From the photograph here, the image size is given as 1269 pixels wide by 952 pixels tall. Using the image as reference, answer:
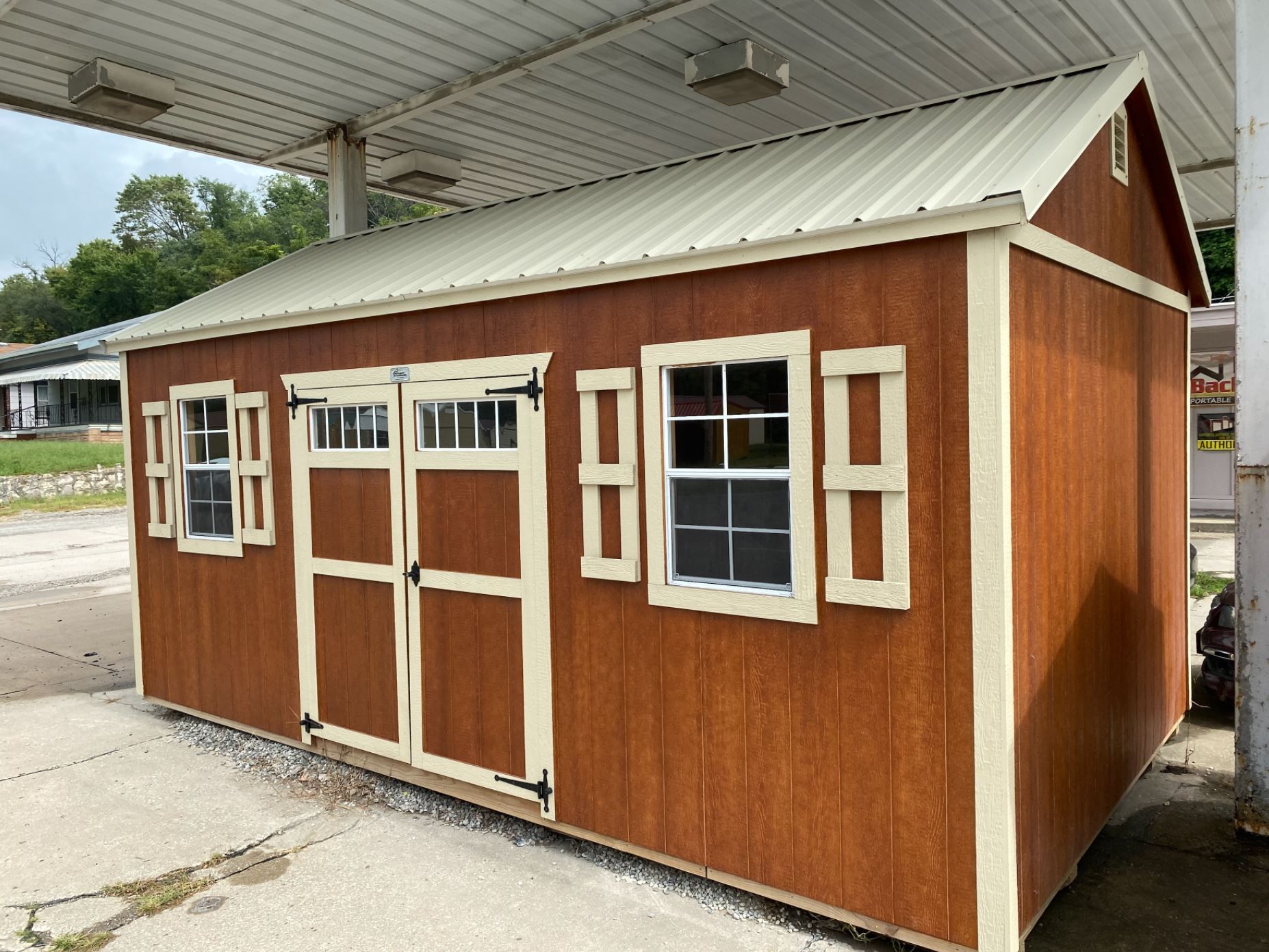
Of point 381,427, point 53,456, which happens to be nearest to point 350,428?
point 381,427

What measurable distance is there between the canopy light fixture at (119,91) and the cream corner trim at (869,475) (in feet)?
17.2

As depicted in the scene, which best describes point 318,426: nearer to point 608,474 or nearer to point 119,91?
point 608,474

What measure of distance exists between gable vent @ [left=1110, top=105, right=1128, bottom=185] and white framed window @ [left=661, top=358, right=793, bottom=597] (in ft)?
6.76

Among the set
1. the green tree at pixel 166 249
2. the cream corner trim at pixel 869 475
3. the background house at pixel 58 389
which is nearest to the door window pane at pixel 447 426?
the cream corner trim at pixel 869 475

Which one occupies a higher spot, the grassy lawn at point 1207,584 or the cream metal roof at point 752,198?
the cream metal roof at point 752,198

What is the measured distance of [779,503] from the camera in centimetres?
394

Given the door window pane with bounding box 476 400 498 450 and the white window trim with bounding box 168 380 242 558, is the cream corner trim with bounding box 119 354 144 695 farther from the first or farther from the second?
the door window pane with bounding box 476 400 498 450

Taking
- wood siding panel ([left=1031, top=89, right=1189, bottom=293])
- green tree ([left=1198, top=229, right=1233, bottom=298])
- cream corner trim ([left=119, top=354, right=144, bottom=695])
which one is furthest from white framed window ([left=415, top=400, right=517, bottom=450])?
green tree ([left=1198, top=229, right=1233, bottom=298])

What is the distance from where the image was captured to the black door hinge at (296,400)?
5.89 metres

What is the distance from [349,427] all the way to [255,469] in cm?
95

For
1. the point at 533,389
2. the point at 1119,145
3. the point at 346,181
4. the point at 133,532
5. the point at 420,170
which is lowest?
the point at 133,532

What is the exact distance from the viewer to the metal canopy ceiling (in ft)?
18.0

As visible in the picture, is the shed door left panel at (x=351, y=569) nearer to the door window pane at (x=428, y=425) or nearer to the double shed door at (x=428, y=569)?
the double shed door at (x=428, y=569)

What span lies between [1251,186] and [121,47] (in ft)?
21.3
